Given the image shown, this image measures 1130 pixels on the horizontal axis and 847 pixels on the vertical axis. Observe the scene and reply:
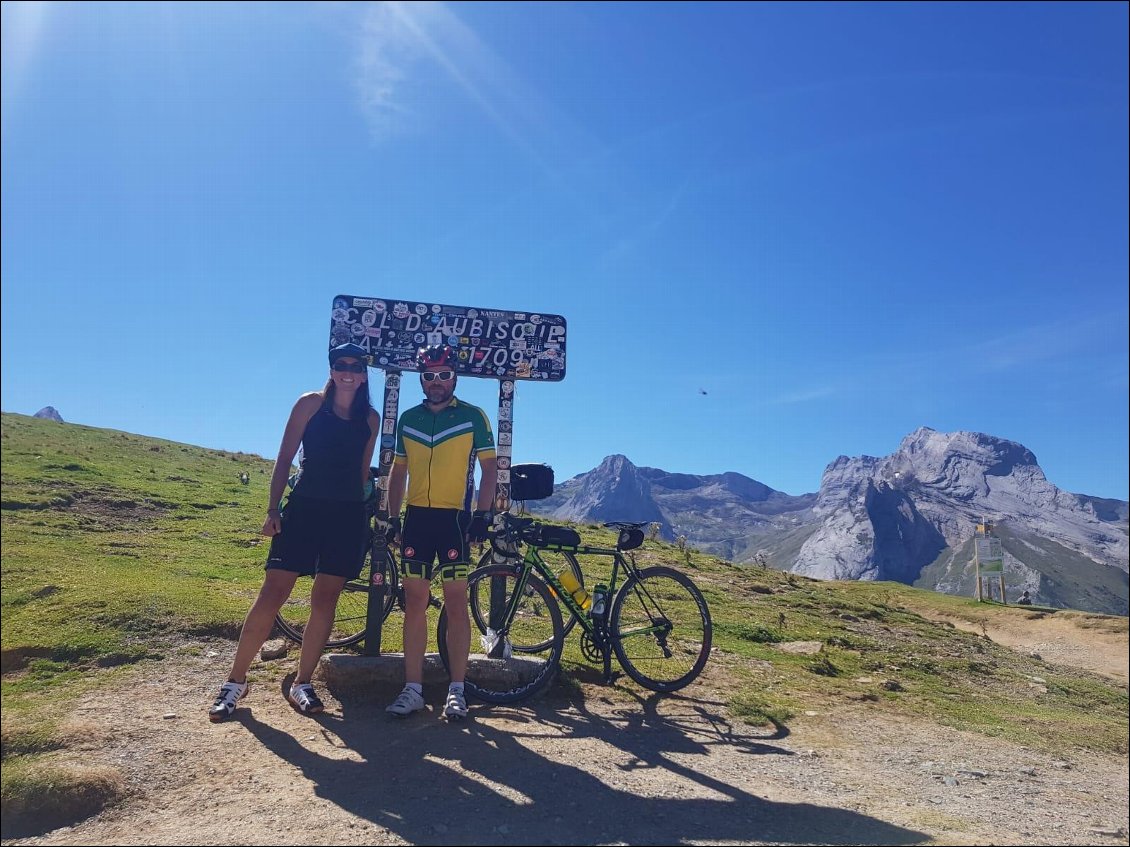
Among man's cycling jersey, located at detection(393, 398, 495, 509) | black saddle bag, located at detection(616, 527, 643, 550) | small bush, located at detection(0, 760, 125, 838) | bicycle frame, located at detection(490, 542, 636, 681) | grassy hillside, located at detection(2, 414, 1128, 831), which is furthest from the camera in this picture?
black saddle bag, located at detection(616, 527, 643, 550)

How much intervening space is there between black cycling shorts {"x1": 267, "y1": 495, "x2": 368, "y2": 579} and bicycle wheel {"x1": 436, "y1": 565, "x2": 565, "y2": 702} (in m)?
0.87

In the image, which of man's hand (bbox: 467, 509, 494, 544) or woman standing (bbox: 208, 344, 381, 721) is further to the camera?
man's hand (bbox: 467, 509, 494, 544)

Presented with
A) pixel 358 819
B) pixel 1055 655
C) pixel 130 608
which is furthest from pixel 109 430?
pixel 1055 655

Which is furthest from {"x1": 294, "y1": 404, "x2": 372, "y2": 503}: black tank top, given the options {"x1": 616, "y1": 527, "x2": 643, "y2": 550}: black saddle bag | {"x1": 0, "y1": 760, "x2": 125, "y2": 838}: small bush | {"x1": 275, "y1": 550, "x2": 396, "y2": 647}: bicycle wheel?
{"x1": 616, "y1": 527, "x2": 643, "y2": 550}: black saddle bag

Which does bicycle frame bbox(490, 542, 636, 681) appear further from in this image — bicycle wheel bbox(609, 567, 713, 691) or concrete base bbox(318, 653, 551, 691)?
concrete base bbox(318, 653, 551, 691)

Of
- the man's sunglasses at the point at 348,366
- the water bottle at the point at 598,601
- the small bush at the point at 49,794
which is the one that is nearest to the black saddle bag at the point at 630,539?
the water bottle at the point at 598,601

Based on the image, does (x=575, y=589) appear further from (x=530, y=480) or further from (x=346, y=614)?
(x=346, y=614)

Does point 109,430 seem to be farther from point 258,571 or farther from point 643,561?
point 643,561

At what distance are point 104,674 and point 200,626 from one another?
111 cm

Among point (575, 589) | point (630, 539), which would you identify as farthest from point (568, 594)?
point (630, 539)

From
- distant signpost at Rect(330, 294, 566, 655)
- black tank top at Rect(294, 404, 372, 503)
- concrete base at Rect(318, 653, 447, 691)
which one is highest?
distant signpost at Rect(330, 294, 566, 655)

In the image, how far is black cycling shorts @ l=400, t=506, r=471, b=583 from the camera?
450 cm

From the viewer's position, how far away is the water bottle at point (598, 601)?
5.39m

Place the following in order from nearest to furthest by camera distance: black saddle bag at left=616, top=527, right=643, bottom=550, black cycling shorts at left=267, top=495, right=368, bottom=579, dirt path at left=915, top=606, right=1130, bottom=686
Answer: black cycling shorts at left=267, top=495, right=368, bottom=579, black saddle bag at left=616, top=527, right=643, bottom=550, dirt path at left=915, top=606, right=1130, bottom=686
